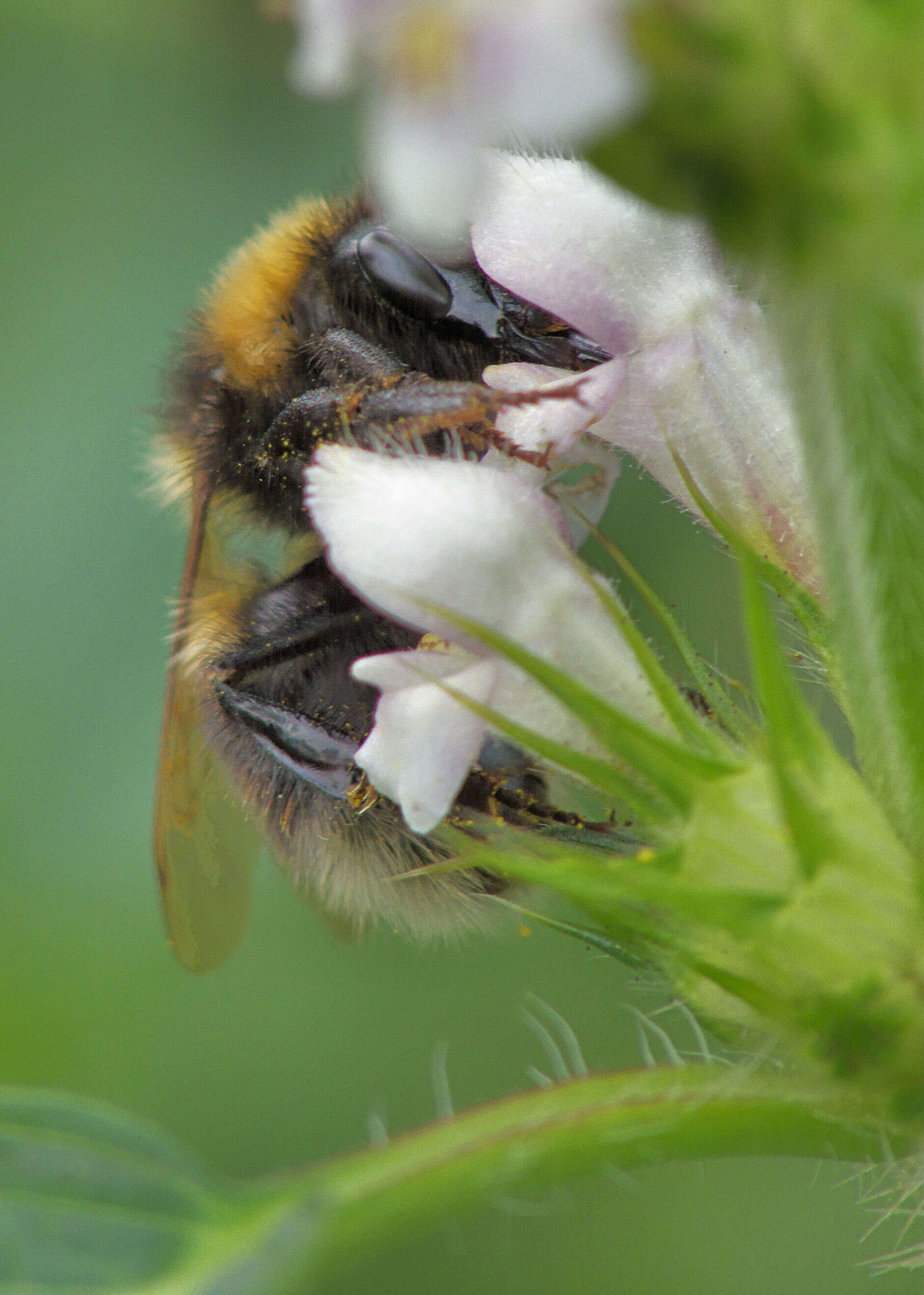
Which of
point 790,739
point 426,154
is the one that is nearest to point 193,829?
point 790,739

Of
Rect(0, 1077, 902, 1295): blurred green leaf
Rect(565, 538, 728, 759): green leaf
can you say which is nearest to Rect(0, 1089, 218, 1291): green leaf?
Rect(0, 1077, 902, 1295): blurred green leaf

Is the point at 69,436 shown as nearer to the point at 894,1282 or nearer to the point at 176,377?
the point at 176,377

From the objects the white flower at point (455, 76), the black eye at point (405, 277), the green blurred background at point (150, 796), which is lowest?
the green blurred background at point (150, 796)

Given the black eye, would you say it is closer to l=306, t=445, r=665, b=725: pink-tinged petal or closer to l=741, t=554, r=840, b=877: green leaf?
l=306, t=445, r=665, b=725: pink-tinged petal

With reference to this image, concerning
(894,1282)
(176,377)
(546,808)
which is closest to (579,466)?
(546,808)

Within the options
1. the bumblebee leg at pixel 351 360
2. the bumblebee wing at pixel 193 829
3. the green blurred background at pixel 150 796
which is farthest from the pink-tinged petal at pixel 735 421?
the green blurred background at pixel 150 796

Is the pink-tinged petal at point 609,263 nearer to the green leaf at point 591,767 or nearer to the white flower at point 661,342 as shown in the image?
the white flower at point 661,342
